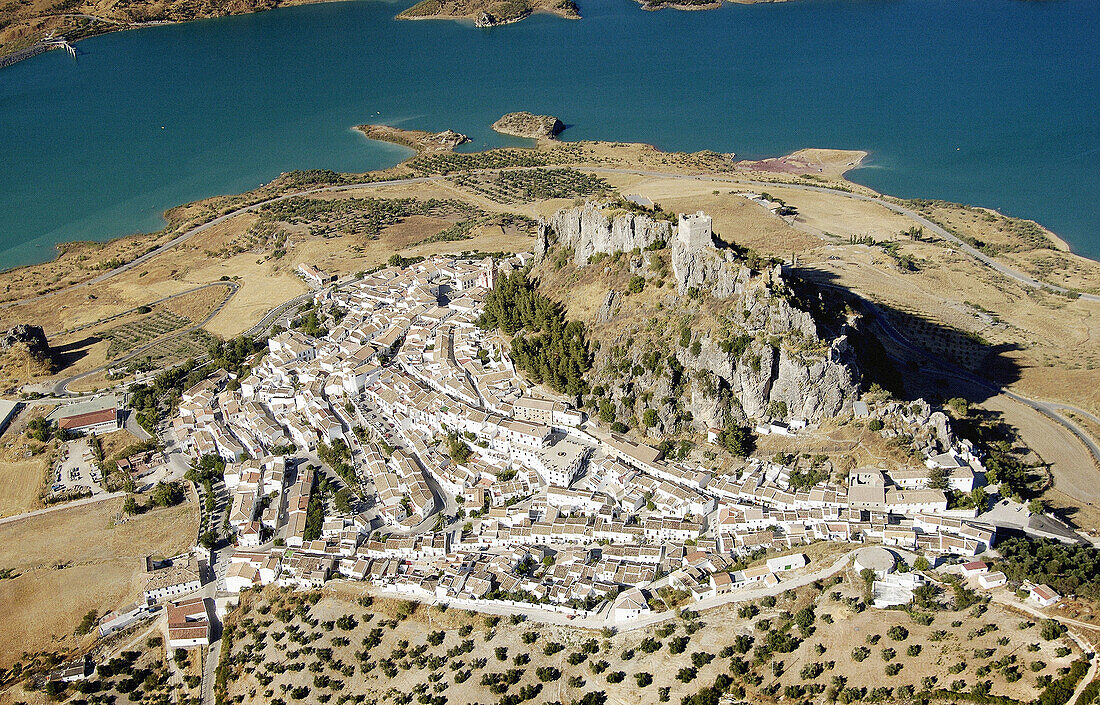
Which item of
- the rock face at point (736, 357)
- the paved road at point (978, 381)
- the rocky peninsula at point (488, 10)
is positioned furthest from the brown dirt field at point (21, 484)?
the rocky peninsula at point (488, 10)

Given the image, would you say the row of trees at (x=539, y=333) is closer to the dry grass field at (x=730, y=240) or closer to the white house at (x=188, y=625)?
the dry grass field at (x=730, y=240)

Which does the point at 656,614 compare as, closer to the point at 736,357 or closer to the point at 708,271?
the point at 736,357

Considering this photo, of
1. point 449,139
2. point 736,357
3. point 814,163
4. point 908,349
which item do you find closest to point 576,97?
point 449,139

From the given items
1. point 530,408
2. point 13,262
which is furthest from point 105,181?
point 530,408

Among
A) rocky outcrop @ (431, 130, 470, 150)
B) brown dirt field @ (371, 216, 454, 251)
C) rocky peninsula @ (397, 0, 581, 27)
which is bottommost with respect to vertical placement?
brown dirt field @ (371, 216, 454, 251)

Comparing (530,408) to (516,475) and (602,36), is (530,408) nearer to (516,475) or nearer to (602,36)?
(516,475)

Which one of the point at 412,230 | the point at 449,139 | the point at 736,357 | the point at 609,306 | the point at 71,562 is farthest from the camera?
the point at 449,139

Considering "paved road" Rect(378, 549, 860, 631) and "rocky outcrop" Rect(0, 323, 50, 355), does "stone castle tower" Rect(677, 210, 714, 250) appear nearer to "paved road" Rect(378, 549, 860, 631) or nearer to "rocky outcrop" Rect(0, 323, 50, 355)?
"paved road" Rect(378, 549, 860, 631)

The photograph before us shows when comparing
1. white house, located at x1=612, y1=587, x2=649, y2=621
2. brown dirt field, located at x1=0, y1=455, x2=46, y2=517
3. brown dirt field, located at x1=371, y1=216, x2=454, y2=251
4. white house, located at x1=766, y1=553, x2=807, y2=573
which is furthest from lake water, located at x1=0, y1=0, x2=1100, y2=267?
white house, located at x1=612, y1=587, x2=649, y2=621
